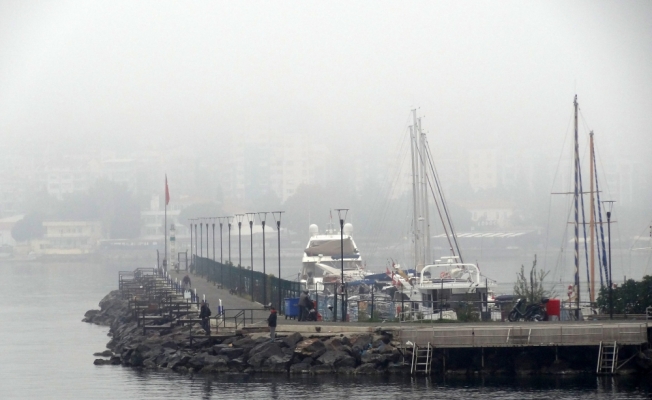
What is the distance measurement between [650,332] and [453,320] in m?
6.78

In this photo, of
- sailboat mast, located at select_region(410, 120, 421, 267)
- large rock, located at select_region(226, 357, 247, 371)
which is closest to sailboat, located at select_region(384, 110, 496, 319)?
sailboat mast, located at select_region(410, 120, 421, 267)

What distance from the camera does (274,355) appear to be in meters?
34.8

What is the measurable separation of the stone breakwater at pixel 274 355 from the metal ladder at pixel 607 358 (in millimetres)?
5543

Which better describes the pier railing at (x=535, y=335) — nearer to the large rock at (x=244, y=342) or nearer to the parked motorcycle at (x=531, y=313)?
the parked motorcycle at (x=531, y=313)

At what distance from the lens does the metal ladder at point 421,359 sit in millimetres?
33344

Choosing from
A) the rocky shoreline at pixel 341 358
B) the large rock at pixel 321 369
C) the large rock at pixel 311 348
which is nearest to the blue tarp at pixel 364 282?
the rocky shoreline at pixel 341 358

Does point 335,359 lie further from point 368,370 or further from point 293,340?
point 293,340

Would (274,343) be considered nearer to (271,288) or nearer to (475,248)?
(271,288)

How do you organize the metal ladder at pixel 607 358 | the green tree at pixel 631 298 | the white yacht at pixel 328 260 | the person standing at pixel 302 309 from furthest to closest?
1. the white yacht at pixel 328 260
2. the green tree at pixel 631 298
3. the person standing at pixel 302 309
4. the metal ladder at pixel 607 358

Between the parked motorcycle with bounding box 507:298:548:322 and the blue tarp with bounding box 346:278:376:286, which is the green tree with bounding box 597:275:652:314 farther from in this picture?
the blue tarp with bounding box 346:278:376:286

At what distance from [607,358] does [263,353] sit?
10105 mm

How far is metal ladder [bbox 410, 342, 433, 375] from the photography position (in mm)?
33344

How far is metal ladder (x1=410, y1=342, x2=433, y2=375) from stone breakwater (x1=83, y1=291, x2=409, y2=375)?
0.32m

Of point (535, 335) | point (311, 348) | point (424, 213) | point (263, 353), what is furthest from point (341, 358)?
point (424, 213)
